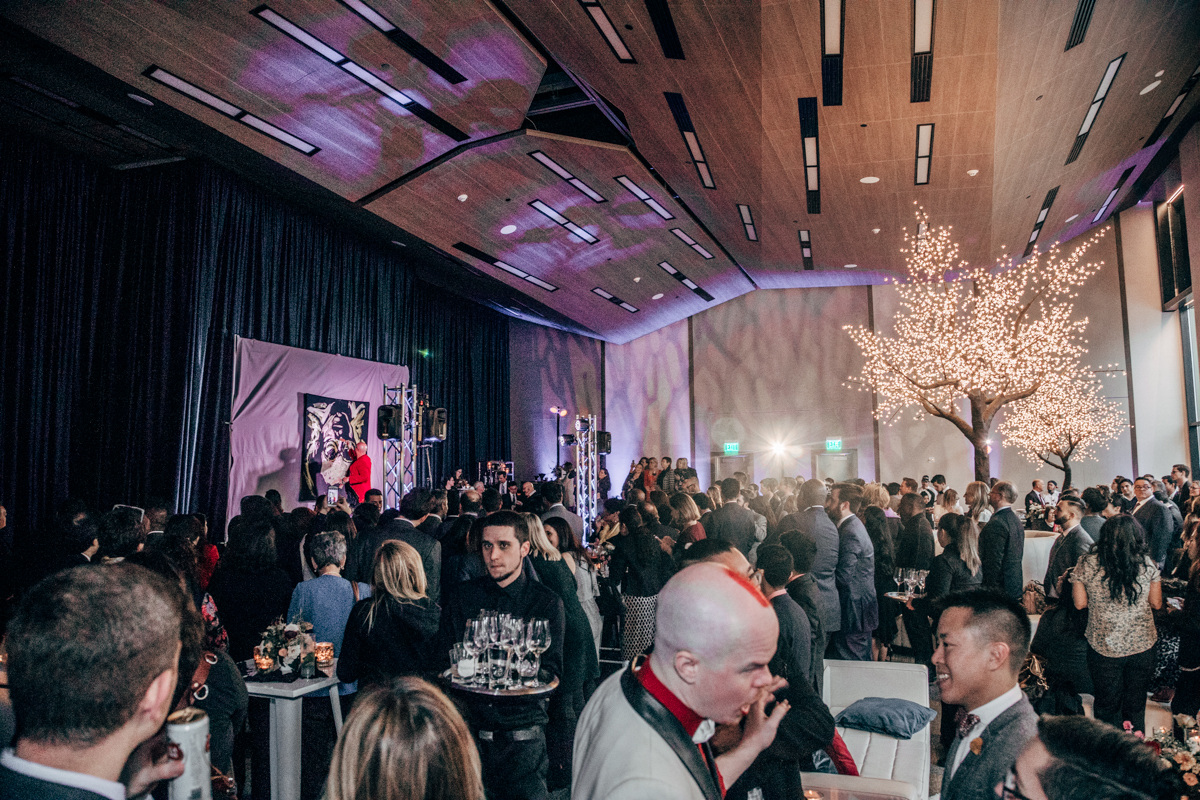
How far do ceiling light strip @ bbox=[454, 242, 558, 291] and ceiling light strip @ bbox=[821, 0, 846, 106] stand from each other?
18.2 ft

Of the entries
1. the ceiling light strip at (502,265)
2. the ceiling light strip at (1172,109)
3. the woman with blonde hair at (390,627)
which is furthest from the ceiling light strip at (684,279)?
the woman with blonde hair at (390,627)

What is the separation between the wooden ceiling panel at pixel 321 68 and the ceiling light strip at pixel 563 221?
6.21 feet

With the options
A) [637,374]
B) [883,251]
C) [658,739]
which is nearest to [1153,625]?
[658,739]

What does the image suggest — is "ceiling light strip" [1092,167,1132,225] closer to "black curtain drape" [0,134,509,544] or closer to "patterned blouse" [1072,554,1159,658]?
"patterned blouse" [1072,554,1159,658]

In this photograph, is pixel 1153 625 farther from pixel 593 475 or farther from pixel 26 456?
pixel 593 475

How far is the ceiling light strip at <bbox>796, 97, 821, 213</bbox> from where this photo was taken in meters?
7.98

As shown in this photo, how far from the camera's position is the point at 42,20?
221 inches

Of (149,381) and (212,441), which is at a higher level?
(149,381)

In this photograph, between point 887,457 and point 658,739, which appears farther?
point 887,457

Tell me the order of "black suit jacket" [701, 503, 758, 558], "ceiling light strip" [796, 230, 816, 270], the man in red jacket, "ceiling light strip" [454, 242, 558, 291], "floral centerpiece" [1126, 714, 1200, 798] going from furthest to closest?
"ceiling light strip" [796, 230, 816, 270] → "ceiling light strip" [454, 242, 558, 291] → the man in red jacket → "black suit jacket" [701, 503, 758, 558] → "floral centerpiece" [1126, 714, 1200, 798]

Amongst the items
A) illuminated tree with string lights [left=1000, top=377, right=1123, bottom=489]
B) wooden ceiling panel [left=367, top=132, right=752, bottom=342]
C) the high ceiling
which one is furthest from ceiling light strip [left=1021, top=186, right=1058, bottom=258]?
wooden ceiling panel [left=367, top=132, right=752, bottom=342]

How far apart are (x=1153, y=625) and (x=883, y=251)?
11127 mm

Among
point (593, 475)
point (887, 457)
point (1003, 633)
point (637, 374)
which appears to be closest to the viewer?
point (1003, 633)

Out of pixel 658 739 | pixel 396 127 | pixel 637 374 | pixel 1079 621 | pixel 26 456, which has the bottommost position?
pixel 1079 621
